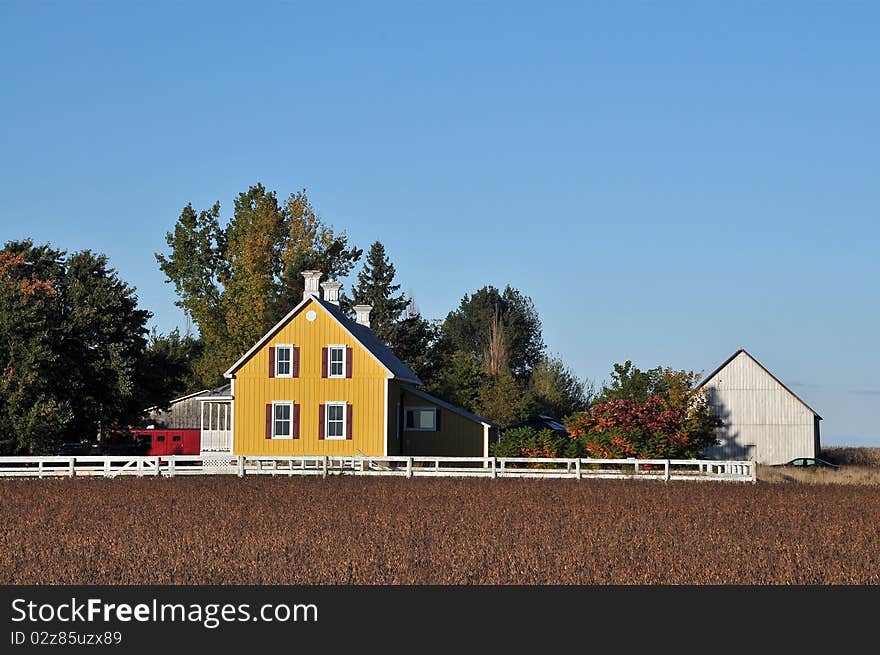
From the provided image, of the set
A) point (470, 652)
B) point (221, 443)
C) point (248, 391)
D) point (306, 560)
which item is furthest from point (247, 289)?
point (470, 652)

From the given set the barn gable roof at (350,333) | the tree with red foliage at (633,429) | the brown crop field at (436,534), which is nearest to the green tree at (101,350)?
the barn gable roof at (350,333)

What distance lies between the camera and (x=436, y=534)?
22547 millimetres

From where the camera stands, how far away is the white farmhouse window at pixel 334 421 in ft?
169

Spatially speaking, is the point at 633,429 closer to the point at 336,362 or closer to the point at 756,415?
the point at 336,362

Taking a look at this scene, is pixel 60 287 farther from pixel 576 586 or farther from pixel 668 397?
pixel 576 586

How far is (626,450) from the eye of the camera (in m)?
49.0

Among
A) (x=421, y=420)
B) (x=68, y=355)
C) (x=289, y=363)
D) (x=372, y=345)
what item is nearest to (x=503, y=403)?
(x=421, y=420)

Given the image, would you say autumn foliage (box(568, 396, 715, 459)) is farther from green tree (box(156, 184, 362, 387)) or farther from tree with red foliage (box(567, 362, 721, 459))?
green tree (box(156, 184, 362, 387))

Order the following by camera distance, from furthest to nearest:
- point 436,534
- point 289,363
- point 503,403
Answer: point 503,403, point 289,363, point 436,534

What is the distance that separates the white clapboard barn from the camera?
Result: 70812 mm

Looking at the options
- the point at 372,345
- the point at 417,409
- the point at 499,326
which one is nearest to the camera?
the point at 372,345

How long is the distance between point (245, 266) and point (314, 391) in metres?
26.2

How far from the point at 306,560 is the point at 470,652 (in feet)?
23.8

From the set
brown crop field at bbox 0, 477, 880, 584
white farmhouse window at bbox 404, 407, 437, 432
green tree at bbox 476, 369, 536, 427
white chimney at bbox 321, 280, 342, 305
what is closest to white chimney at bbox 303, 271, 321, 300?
white chimney at bbox 321, 280, 342, 305
